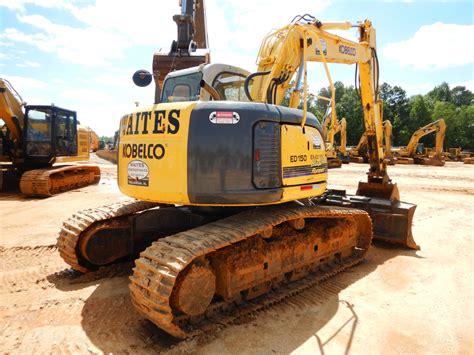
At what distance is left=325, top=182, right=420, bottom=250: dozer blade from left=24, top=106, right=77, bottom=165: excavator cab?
9.06 metres

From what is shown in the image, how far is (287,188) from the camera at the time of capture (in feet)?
11.3

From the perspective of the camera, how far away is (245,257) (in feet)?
11.0

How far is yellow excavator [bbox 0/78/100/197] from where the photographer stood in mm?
10211

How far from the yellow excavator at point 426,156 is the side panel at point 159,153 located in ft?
84.0

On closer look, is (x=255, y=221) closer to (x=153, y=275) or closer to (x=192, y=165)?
(x=192, y=165)

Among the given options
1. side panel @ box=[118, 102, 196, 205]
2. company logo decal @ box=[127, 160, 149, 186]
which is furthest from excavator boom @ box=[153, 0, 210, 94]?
company logo decal @ box=[127, 160, 149, 186]

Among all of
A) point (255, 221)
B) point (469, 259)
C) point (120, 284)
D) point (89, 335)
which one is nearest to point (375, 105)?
point (469, 259)

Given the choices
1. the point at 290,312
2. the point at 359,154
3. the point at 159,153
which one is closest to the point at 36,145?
the point at 159,153

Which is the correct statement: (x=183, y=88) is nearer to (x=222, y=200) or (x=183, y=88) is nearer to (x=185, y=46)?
(x=222, y=200)

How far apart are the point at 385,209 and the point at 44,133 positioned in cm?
1047

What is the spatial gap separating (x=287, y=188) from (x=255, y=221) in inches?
18.9

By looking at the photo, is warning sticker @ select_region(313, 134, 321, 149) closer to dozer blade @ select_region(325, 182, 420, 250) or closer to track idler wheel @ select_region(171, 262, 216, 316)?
track idler wheel @ select_region(171, 262, 216, 316)

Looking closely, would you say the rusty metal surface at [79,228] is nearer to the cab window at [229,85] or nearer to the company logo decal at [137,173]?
the company logo decal at [137,173]

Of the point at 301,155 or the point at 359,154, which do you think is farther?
the point at 359,154
